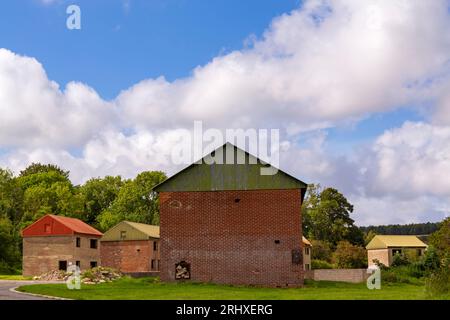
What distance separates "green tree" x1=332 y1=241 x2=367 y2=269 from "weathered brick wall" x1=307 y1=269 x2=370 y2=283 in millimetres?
34349

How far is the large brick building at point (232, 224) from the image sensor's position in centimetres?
4228

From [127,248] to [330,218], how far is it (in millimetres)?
40810

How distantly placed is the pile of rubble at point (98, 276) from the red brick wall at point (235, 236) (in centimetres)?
699

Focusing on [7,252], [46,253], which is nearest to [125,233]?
[46,253]

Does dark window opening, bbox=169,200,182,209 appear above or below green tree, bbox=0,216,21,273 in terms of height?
above

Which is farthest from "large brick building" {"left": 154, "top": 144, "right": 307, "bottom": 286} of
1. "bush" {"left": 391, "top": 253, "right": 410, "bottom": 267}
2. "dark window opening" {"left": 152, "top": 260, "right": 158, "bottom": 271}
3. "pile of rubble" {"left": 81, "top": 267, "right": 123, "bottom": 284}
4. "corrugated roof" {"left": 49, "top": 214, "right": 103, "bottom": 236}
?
"bush" {"left": 391, "top": 253, "right": 410, "bottom": 267}

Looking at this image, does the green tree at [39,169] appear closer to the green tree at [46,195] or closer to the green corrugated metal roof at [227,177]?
the green tree at [46,195]

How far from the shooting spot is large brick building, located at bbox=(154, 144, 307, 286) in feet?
139

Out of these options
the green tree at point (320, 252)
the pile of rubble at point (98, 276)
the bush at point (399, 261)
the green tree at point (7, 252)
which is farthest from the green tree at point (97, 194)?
the pile of rubble at point (98, 276)

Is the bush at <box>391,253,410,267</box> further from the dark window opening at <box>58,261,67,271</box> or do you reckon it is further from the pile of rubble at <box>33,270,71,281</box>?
the pile of rubble at <box>33,270,71,281</box>

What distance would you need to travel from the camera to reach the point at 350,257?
87438mm
